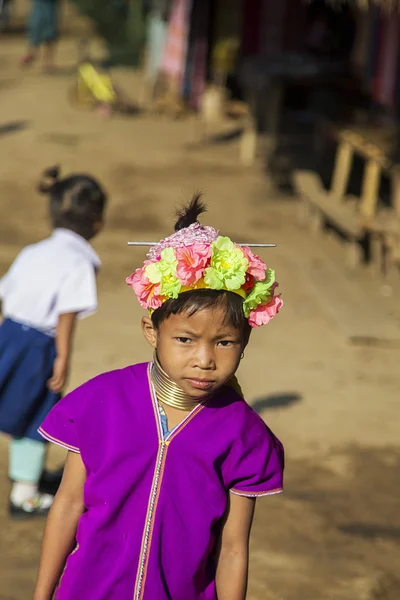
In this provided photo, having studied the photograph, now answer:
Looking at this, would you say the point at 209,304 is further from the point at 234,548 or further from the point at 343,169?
Answer: the point at 343,169

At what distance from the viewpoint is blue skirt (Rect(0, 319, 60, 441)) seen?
4.26m

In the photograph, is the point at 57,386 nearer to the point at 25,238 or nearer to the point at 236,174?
the point at 25,238

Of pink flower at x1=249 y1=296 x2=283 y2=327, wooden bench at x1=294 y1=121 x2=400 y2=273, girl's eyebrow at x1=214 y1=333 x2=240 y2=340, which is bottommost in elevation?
wooden bench at x1=294 y1=121 x2=400 y2=273

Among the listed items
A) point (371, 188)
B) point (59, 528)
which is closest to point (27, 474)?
point (59, 528)

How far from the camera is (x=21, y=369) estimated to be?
14.0 ft

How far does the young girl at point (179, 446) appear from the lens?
7.54 ft

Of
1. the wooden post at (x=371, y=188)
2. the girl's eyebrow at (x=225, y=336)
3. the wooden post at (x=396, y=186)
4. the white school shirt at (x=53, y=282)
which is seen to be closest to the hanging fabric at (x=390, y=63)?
the wooden post at (x=371, y=188)

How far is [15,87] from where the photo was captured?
53.8 feet

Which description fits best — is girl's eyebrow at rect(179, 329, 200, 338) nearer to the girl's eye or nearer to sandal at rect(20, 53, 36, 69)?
the girl's eye

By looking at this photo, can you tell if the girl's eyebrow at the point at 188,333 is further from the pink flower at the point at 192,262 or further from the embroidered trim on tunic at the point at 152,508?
the embroidered trim on tunic at the point at 152,508

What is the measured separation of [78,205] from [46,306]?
0.44 metres

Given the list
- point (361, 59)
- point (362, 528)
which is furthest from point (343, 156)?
point (362, 528)

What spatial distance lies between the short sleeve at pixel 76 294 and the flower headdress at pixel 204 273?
1.72m

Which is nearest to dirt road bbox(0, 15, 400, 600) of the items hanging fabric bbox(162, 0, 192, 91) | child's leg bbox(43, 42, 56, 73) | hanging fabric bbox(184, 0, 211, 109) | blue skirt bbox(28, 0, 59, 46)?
hanging fabric bbox(184, 0, 211, 109)
